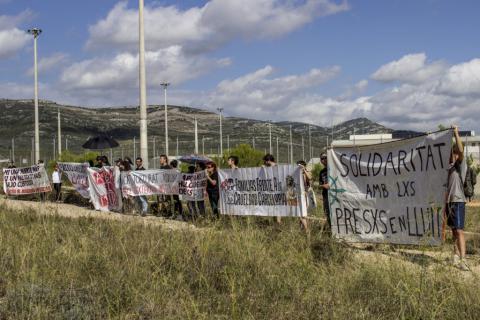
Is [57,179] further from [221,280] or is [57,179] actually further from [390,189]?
[221,280]

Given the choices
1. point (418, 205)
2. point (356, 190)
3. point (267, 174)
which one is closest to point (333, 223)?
point (356, 190)

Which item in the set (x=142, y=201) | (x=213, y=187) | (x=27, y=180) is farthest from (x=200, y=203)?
(x=27, y=180)

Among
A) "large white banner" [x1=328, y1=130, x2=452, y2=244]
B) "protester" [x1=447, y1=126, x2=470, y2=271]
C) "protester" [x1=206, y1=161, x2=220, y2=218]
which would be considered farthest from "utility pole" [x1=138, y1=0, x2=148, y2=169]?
"protester" [x1=447, y1=126, x2=470, y2=271]

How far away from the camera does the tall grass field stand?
5.63 metres

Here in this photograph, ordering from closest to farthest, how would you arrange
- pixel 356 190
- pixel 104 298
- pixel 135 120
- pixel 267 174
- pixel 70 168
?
pixel 104 298
pixel 356 190
pixel 267 174
pixel 70 168
pixel 135 120

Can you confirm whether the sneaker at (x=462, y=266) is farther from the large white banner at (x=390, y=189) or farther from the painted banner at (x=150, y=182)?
the painted banner at (x=150, y=182)

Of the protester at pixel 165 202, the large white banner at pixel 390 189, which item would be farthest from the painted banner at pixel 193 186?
the large white banner at pixel 390 189

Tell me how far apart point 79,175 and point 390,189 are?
1295cm

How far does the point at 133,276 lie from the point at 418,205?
4.43m

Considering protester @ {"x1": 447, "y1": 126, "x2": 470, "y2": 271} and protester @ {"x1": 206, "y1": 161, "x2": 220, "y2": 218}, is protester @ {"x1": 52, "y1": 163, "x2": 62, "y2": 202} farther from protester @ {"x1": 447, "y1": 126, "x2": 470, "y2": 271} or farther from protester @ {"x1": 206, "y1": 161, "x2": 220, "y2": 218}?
protester @ {"x1": 447, "y1": 126, "x2": 470, "y2": 271}

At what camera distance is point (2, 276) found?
22.9ft

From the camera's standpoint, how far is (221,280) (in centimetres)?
682

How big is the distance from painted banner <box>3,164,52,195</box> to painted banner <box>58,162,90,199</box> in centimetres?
128

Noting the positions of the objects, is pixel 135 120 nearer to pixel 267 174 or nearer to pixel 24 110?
pixel 24 110
